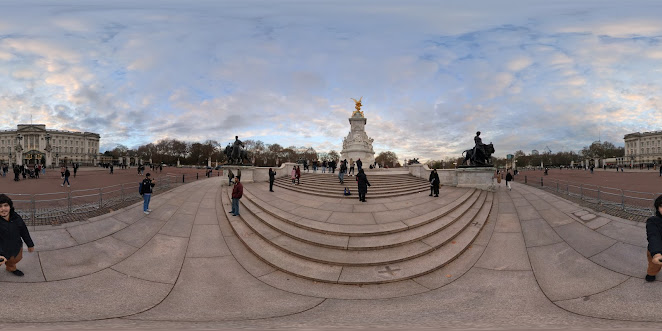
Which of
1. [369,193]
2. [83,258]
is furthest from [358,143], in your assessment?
[83,258]

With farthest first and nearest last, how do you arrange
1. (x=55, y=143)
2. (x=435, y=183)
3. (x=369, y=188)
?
(x=55, y=143)
(x=369, y=188)
(x=435, y=183)

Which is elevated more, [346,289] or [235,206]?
[235,206]

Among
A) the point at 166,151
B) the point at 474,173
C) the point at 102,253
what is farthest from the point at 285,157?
the point at 102,253

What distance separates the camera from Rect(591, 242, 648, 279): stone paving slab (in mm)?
4941

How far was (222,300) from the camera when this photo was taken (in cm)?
448

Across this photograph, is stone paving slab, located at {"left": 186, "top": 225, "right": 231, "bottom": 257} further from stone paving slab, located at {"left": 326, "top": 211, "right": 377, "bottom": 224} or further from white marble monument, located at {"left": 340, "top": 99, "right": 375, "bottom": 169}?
white marble monument, located at {"left": 340, "top": 99, "right": 375, "bottom": 169}

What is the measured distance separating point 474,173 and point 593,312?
11.3m

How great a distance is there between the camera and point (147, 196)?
888cm

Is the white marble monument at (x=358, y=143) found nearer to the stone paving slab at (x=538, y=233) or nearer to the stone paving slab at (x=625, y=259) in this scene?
the stone paving slab at (x=538, y=233)

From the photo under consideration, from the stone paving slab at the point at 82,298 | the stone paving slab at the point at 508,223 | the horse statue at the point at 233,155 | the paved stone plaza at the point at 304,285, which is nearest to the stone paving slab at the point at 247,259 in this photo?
the paved stone plaza at the point at 304,285

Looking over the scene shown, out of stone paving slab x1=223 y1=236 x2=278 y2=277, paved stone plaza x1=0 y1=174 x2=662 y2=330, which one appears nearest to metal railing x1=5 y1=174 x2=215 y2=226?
paved stone plaza x1=0 y1=174 x2=662 y2=330

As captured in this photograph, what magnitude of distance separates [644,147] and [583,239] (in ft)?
461

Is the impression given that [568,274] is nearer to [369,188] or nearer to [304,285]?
[304,285]

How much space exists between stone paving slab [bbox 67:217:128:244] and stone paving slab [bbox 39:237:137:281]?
30 centimetres
